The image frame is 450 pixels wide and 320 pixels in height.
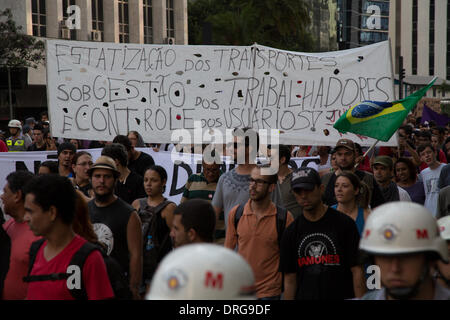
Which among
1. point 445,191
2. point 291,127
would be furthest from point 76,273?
point 291,127

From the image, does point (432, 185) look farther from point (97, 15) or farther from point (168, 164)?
point (97, 15)

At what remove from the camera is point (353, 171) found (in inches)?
267

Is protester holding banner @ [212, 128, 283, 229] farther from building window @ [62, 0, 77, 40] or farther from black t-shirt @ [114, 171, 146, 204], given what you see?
building window @ [62, 0, 77, 40]

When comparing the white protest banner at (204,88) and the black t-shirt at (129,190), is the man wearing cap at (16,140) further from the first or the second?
the black t-shirt at (129,190)

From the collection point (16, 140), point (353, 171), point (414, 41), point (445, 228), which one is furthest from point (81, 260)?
point (414, 41)

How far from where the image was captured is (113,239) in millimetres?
5094

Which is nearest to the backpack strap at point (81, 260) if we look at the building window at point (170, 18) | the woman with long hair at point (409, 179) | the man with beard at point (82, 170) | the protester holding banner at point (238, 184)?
the protester holding banner at point (238, 184)

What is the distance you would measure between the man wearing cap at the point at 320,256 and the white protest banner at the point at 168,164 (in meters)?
3.64

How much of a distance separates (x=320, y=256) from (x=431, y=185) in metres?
Answer: 4.19

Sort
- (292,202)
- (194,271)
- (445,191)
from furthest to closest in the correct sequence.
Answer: (445,191), (292,202), (194,271)

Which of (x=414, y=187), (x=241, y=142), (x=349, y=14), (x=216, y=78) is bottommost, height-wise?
(x=414, y=187)

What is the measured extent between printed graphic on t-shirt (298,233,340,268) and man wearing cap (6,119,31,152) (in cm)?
879
